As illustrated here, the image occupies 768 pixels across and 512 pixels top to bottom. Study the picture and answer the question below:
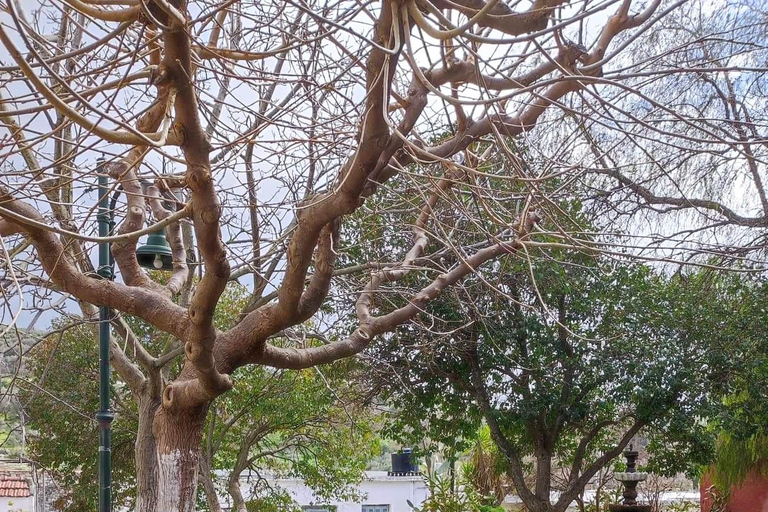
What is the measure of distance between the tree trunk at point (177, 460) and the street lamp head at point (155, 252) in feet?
2.57

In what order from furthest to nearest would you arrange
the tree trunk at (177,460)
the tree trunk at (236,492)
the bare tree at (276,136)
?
the tree trunk at (236,492), the tree trunk at (177,460), the bare tree at (276,136)

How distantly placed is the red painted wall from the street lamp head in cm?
656

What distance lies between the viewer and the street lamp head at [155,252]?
3707mm

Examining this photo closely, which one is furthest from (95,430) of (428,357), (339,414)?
(428,357)

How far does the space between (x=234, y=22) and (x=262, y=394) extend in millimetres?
4035

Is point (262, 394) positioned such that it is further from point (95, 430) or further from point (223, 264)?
point (223, 264)

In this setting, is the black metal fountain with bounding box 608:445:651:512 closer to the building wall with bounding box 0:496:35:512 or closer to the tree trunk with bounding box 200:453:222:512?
the tree trunk with bounding box 200:453:222:512

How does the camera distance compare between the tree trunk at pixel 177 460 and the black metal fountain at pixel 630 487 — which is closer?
the tree trunk at pixel 177 460

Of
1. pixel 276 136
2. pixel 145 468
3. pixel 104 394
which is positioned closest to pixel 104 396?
pixel 104 394

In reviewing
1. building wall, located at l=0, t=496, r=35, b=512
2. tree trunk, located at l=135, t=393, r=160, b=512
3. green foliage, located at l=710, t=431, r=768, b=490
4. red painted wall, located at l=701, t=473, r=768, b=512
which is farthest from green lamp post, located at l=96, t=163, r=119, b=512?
building wall, located at l=0, t=496, r=35, b=512

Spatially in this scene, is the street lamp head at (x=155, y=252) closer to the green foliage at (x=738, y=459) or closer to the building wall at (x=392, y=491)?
the green foliage at (x=738, y=459)

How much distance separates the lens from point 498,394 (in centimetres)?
730

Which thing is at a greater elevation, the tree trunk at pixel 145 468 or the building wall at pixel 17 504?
the tree trunk at pixel 145 468

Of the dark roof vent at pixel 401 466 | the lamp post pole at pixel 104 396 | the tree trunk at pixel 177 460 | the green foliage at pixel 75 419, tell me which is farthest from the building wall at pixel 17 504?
the tree trunk at pixel 177 460
